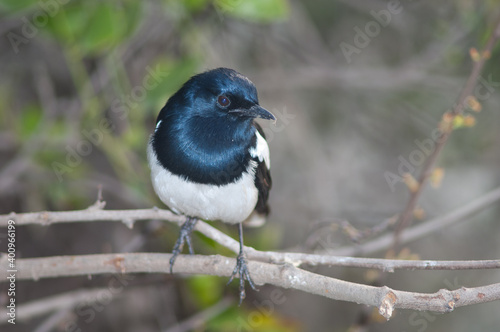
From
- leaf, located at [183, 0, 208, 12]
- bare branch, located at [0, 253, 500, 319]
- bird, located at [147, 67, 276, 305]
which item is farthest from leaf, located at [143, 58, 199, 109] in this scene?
bare branch, located at [0, 253, 500, 319]

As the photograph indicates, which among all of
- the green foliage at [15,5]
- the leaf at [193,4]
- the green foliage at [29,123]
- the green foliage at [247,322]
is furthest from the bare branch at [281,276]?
the leaf at [193,4]

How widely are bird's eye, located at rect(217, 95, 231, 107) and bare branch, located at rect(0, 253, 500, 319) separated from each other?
783 millimetres

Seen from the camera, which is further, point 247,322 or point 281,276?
point 247,322

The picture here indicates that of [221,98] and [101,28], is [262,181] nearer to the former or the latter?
[221,98]

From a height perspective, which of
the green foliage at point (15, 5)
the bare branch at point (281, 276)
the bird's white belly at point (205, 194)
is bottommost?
the bare branch at point (281, 276)

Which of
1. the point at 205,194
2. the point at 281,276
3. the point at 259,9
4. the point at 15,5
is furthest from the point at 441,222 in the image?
the point at 15,5

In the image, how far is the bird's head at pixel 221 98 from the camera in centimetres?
299

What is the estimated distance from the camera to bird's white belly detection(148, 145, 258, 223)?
3.00 meters

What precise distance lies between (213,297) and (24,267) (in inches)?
54.4

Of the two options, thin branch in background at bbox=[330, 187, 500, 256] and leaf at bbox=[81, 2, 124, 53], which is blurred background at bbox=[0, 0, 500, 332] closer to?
leaf at bbox=[81, 2, 124, 53]

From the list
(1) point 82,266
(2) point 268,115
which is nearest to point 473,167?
(2) point 268,115

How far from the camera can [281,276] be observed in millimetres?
2588

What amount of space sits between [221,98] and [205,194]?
50 cm

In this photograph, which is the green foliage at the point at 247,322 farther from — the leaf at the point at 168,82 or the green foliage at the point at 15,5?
the green foliage at the point at 15,5
